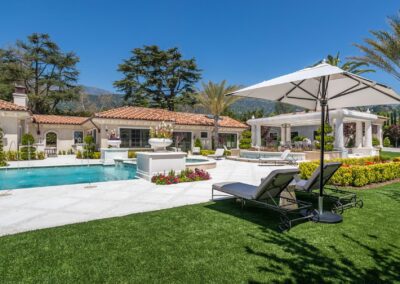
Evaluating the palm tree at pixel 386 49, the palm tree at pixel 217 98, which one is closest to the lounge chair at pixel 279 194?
the palm tree at pixel 386 49

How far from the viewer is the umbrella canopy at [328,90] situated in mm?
5035

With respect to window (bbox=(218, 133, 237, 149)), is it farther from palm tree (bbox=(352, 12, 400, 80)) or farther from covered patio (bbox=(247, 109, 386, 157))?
palm tree (bbox=(352, 12, 400, 80))

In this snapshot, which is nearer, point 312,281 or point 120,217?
point 312,281

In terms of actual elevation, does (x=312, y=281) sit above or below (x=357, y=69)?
below

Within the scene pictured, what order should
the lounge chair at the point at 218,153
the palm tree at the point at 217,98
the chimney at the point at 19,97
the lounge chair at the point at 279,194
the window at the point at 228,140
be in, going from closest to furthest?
the lounge chair at the point at 279,194
the lounge chair at the point at 218,153
the chimney at the point at 19,97
the palm tree at the point at 217,98
the window at the point at 228,140

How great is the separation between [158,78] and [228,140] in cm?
1740

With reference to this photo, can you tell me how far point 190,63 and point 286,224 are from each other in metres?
39.0

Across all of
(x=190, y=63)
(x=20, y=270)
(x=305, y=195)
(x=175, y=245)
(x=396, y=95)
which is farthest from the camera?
(x=190, y=63)

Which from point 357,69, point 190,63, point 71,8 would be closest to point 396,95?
point 71,8

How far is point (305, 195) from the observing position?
24.0ft

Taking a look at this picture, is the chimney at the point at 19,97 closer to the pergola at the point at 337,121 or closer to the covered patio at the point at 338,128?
the covered patio at the point at 338,128

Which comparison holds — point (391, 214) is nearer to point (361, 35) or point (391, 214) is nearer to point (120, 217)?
point (120, 217)

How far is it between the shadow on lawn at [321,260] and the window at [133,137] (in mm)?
20674

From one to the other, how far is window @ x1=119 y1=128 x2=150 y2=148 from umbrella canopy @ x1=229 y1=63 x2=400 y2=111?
741 inches
